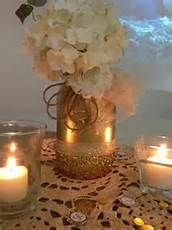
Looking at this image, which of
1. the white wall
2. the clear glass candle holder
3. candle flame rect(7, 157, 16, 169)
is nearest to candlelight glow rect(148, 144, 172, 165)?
the clear glass candle holder

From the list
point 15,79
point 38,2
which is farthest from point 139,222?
point 15,79

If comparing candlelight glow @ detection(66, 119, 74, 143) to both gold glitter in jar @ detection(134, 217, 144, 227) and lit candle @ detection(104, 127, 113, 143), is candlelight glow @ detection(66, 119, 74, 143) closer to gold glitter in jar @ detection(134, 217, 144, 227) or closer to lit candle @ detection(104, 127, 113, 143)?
lit candle @ detection(104, 127, 113, 143)

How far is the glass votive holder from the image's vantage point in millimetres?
581

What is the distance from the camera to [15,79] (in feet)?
3.97

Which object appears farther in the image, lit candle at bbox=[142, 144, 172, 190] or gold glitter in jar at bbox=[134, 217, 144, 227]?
lit candle at bbox=[142, 144, 172, 190]

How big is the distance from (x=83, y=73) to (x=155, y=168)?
0.19m

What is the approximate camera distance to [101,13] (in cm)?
64

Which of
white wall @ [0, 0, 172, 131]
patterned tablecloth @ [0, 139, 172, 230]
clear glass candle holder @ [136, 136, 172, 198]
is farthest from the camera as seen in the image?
white wall @ [0, 0, 172, 131]

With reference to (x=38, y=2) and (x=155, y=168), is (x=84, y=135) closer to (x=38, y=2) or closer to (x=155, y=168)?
(x=155, y=168)

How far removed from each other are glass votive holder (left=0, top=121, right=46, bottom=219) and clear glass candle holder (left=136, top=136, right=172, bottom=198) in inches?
6.8

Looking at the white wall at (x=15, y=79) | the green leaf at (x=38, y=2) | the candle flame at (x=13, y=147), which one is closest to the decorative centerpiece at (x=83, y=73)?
the green leaf at (x=38, y=2)

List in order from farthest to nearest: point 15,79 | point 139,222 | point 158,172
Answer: point 15,79 < point 158,172 < point 139,222

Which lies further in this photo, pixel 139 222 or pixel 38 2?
pixel 38 2

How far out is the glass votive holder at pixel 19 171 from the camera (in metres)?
0.58
